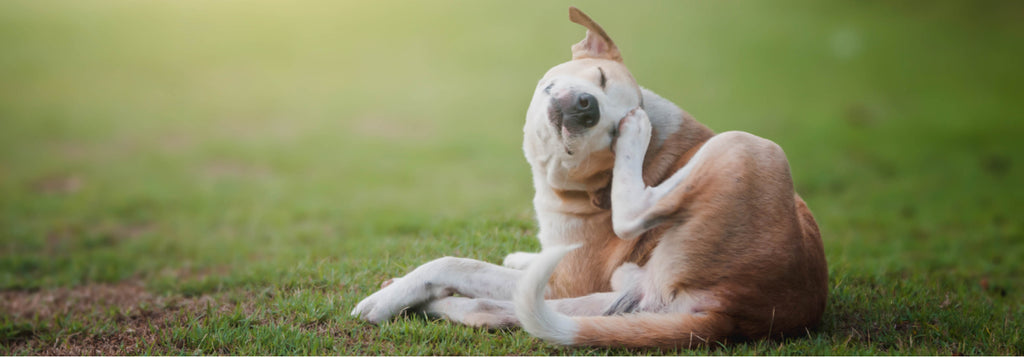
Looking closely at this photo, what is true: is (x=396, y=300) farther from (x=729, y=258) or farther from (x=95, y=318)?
(x=95, y=318)

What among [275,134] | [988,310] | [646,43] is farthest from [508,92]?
[988,310]

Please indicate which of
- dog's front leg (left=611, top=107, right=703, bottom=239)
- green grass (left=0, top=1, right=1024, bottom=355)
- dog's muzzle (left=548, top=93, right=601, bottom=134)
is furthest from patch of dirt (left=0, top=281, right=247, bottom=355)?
dog's front leg (left=611, top=107, right=703, bottom=239)

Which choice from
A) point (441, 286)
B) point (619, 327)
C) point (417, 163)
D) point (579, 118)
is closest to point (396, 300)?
point (441, 286)

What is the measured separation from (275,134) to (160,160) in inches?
83.6

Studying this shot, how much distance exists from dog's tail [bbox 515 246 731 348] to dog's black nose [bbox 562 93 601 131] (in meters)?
0.62

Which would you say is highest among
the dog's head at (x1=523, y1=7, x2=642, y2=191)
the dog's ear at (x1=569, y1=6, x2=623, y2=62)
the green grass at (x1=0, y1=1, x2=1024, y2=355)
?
the dog's ear at (x1=569, y1=6, x2=623, y2=62)

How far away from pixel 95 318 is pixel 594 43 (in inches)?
143

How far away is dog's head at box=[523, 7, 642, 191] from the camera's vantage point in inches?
161

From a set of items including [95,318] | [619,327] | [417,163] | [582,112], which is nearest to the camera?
[619,327]

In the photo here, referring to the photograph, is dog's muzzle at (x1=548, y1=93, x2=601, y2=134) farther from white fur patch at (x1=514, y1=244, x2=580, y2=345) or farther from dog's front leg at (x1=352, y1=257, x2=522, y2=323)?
dog's front leg at (x1=352, y1=257, x2=522, y2=323)

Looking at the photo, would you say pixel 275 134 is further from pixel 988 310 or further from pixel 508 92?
pixel 988 310

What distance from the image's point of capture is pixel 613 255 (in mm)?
4371

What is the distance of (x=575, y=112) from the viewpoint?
406 cm

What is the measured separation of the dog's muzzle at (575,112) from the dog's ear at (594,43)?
643 millimetres
